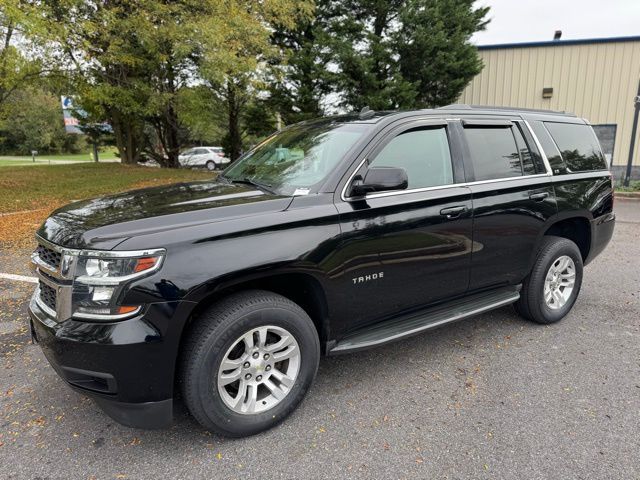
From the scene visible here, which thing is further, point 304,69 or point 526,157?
point 304,69

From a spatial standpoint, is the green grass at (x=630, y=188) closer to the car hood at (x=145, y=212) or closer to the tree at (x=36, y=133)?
the car hood at (x=145, y=212)

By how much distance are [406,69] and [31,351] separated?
552 inches

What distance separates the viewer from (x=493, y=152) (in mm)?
3650

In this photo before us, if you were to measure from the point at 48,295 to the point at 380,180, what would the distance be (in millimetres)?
2030

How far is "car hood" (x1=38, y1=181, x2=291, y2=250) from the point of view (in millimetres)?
2312

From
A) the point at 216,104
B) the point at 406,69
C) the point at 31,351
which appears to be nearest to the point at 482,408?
the point at 31,351

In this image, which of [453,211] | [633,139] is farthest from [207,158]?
[453,211]

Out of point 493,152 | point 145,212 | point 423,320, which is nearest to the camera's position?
point 145,212

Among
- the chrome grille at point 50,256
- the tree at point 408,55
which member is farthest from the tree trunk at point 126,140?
the chrome grille at point 50,256

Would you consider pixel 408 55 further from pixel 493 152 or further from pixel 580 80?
pixel 493 152

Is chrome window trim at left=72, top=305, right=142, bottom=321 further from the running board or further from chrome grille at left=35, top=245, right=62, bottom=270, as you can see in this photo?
the running board

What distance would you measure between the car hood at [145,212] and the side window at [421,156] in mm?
850

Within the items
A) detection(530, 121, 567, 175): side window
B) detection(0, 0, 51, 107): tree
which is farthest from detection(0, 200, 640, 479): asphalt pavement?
detection(0, 0, 51, 107): tree

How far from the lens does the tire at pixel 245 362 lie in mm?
2385
